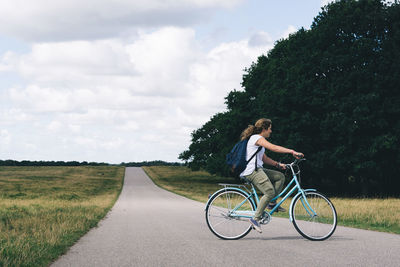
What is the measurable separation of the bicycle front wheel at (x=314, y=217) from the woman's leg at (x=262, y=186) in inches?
19.8

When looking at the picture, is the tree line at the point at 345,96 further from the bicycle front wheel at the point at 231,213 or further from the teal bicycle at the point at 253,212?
the bicycle front wheel at the point at 231,213

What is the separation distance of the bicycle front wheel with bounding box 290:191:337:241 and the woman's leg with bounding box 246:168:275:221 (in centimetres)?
50

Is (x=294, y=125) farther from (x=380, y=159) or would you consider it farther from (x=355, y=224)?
(x=355, y=224)

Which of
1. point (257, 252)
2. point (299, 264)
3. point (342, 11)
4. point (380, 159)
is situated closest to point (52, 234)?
point (257, 252)

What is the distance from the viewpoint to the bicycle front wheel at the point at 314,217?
7.73 m

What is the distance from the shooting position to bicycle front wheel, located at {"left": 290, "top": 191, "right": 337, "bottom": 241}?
7.73m

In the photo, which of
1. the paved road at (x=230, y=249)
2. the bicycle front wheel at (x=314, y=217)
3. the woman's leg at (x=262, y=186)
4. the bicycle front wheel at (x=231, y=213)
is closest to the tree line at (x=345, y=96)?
the paved road at (x=230, y=249)

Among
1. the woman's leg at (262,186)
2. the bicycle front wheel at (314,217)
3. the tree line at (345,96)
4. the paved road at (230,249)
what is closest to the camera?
the paved road at (230,249)

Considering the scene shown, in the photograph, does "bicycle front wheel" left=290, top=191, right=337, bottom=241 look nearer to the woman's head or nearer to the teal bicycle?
the teal bicycle

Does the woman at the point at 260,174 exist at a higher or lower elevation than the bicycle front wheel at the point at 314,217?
higher

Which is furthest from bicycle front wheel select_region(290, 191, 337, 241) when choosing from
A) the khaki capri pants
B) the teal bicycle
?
the khaki capri pants

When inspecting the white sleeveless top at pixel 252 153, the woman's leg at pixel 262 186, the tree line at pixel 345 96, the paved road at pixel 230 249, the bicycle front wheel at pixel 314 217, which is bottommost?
the paved road at pixel 230 249

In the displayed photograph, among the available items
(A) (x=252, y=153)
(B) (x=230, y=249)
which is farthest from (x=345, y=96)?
(B) (x=230, y=249)

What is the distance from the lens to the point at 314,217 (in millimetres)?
7773
